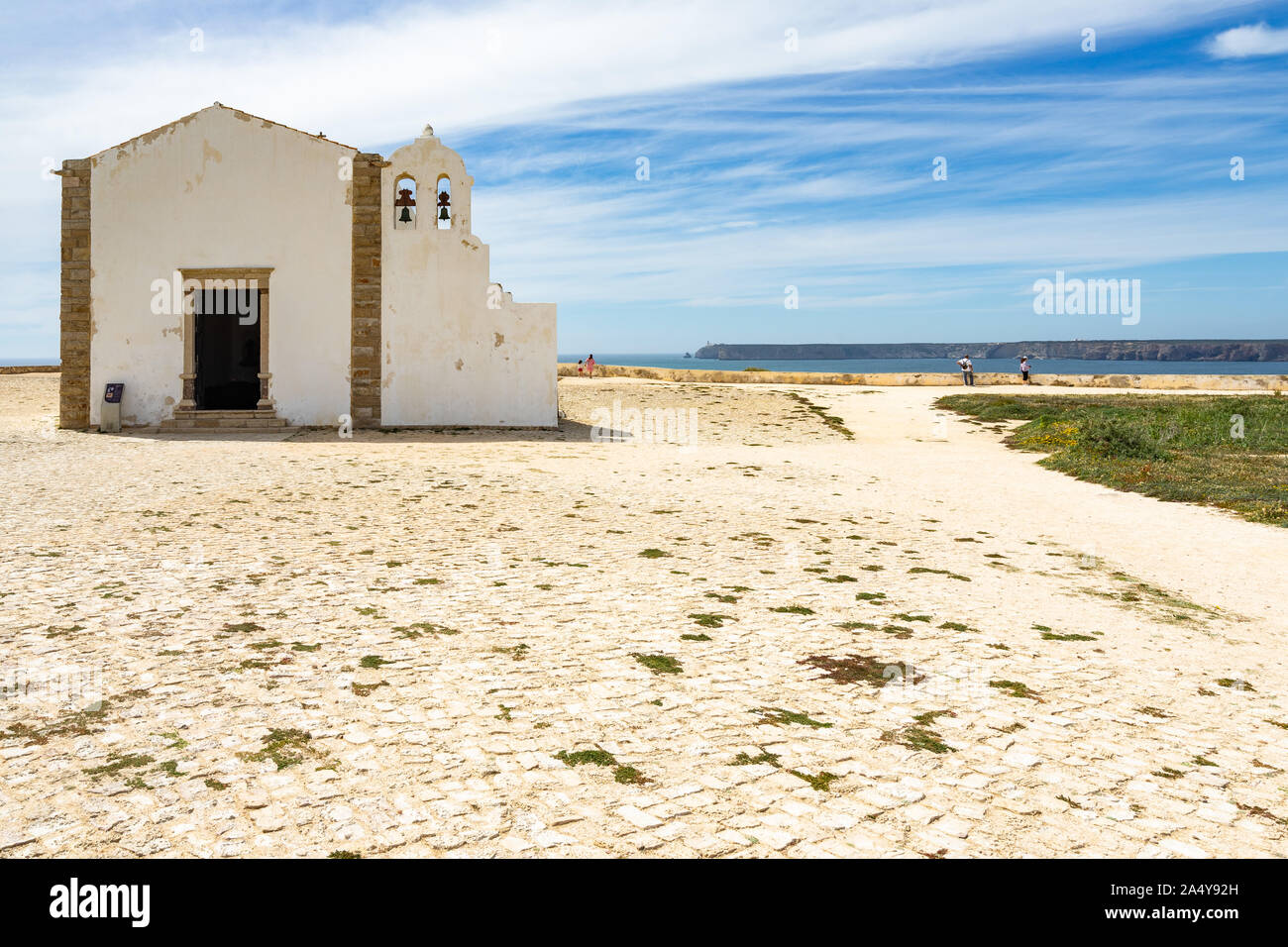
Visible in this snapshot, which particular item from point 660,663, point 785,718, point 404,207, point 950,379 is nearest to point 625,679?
point 660,663

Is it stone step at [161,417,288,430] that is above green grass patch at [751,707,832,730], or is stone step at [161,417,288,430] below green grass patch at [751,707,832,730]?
above

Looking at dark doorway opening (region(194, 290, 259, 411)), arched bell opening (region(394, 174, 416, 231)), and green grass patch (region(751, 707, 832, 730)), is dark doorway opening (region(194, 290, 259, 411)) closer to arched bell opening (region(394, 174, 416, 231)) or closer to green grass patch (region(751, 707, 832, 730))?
arched bell opening (region(394, 174, 416, 231))

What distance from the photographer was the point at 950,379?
37281 millimetres

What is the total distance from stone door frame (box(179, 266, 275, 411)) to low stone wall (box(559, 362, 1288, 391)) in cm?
1699

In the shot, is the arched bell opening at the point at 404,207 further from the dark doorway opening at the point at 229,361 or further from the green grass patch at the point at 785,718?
the green grass patch at the point at 785,718

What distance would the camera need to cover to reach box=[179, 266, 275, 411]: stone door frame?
21.8m

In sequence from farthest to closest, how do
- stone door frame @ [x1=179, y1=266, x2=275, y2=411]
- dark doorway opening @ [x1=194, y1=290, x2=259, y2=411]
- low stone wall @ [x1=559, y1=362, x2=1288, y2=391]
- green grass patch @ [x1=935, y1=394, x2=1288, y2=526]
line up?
1. low stone wall @ [x1=559, y1=362, x2=1288, y2=391]
2. dark doorway opening @ [x1=194, y1=290, x2=259, y2=411]
3. stone door frame @ [x1=179, y1=266, x2=275, y2=411]
4. green grass patch @ [x1=935, y1=394, x2=1288, y2=526]

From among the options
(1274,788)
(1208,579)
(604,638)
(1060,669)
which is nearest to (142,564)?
(604,638)

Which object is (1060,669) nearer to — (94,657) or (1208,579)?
(1208,579)

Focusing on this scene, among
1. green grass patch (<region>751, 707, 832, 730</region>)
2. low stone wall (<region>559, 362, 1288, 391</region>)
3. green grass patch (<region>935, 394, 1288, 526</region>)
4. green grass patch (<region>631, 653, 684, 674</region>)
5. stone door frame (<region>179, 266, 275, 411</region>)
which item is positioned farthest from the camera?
low stone wall (<region>559, 362, 1288, 391</region>)

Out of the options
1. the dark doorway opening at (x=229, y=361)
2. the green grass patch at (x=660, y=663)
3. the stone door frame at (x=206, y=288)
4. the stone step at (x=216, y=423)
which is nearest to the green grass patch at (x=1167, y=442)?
the green grass patch at (x=660, y=663)

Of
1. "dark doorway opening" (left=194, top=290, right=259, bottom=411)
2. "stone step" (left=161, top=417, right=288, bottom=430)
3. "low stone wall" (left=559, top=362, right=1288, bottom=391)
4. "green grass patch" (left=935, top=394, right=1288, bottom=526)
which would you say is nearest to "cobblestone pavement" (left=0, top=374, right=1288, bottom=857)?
"green grass patch" (left=935, top=394, right=1288, bottom=526)

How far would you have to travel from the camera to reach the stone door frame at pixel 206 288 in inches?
858

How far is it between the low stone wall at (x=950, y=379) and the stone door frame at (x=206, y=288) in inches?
669
